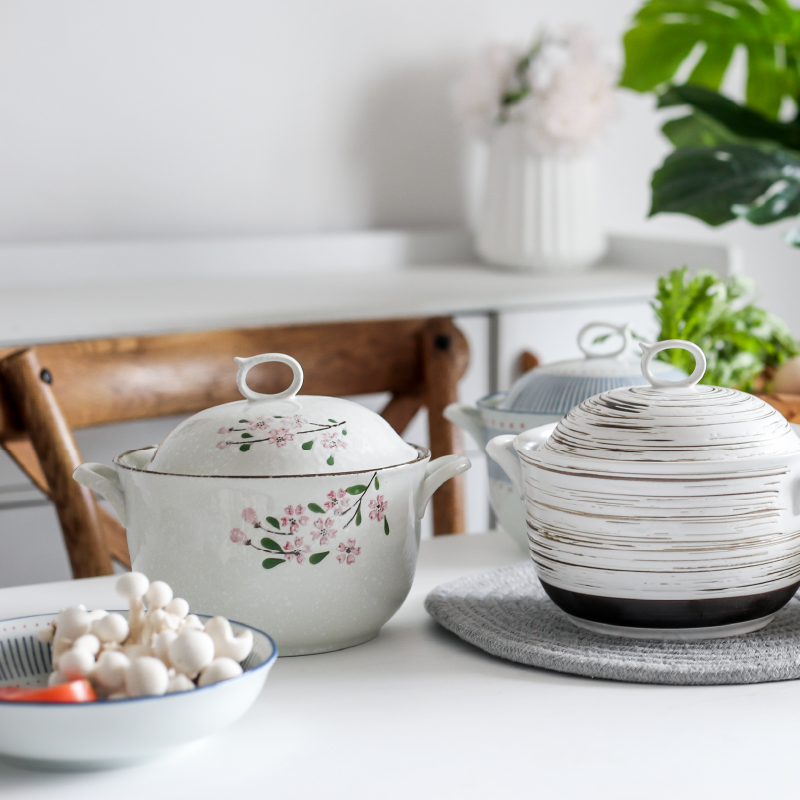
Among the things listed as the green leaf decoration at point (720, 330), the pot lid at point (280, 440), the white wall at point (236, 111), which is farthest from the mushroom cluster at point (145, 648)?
the white wall at point (236, 111)

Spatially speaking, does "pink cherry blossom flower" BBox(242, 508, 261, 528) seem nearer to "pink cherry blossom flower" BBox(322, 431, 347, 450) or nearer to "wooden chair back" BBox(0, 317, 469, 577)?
"pink cherry blossom flower" BBox(322, 431, 347, 450)

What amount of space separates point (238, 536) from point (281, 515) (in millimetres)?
25

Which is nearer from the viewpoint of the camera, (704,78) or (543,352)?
(543,352)

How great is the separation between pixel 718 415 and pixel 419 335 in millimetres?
673

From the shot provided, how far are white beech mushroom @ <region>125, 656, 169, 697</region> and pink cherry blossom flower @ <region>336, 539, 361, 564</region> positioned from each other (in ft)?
0.50

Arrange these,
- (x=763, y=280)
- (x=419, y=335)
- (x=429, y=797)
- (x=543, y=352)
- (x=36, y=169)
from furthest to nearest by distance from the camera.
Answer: (x=763, y=280), (x=36, y=169), (x=543, y=352), (x=419, y=335), (x=429, y=797)

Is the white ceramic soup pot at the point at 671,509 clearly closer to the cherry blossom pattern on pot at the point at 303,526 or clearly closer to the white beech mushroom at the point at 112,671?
the cherry blossom pattern on pot at the point at 303,526

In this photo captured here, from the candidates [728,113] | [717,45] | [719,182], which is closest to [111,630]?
[719,182]

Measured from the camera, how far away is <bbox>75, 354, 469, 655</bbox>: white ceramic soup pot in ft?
1.75

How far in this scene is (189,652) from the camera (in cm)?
42

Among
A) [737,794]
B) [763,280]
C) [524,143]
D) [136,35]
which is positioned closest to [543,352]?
[524,143]

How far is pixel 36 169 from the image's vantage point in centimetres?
190

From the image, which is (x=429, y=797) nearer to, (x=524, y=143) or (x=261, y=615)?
(x=261, y=615)

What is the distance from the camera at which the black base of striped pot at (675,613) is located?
21.1 inches
